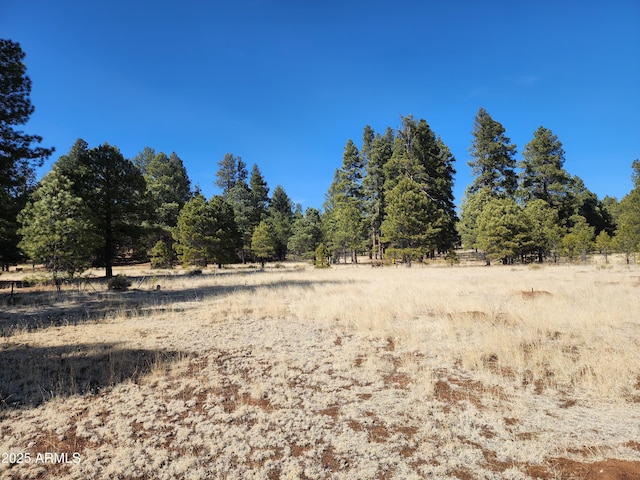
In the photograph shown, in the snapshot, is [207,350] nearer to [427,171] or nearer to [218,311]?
[218,311]

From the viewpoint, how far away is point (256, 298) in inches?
563

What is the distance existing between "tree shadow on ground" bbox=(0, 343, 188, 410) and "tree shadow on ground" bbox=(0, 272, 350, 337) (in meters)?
2.80

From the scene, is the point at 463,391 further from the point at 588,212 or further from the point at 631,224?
the point at 588,212

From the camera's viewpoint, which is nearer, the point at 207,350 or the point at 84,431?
the point at 84,431

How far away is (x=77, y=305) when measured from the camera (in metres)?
13.1

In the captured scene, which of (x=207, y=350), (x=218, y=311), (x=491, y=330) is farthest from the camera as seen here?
(x=218, y=311)

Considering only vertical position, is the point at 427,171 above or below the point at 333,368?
above

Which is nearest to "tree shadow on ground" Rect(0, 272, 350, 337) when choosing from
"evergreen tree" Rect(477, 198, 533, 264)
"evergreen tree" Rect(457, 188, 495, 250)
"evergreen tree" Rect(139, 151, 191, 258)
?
"evergreen tree" Rect(139, 151, 191, 258)

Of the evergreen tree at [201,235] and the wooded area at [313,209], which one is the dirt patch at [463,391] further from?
the evergreen tree at [201,235]

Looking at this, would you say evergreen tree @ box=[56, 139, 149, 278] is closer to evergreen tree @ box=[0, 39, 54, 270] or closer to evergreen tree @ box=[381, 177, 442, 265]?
evergreen tree @ box=[0, 39, 54, 270]

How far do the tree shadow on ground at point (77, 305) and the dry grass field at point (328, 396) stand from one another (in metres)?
0.42

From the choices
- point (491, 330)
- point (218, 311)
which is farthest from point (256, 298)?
point (491, 330)

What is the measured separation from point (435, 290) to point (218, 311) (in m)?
9.83

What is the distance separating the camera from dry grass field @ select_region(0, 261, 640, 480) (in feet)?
11.2
